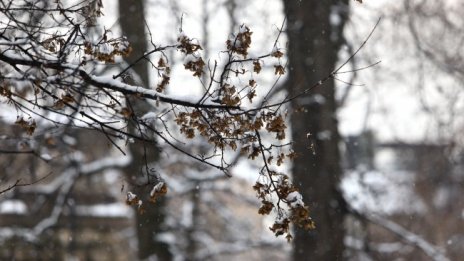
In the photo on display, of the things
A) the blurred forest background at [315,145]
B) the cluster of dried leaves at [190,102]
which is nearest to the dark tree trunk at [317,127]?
the blurred forest background at [315,145]

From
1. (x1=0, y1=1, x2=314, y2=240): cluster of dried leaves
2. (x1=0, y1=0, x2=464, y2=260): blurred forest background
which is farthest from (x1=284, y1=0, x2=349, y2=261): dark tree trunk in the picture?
(x1=0, y1=1, x2=314, y2=240): cluster of dried leaves

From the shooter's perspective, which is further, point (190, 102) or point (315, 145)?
point (315, 145)

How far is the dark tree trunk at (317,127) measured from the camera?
1084 cm

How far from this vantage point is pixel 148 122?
500 centimetres

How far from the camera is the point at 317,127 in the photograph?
11023 millimetres

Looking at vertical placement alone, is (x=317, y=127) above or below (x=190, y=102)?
above

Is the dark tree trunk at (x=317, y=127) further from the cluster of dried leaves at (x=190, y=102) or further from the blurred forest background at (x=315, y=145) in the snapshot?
the cluster of dried leaves at (x=190, y=102)

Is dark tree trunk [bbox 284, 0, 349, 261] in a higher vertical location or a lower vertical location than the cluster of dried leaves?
higher

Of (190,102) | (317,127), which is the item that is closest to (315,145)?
(317,127)

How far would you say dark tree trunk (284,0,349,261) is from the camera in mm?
10836

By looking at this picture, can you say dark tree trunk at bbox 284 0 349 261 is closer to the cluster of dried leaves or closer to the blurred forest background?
the blurred forest background

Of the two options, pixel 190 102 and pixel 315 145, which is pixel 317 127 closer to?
pixel 315 145

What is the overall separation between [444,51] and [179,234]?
655 cm

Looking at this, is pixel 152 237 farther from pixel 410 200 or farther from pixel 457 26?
pixel 410 200
